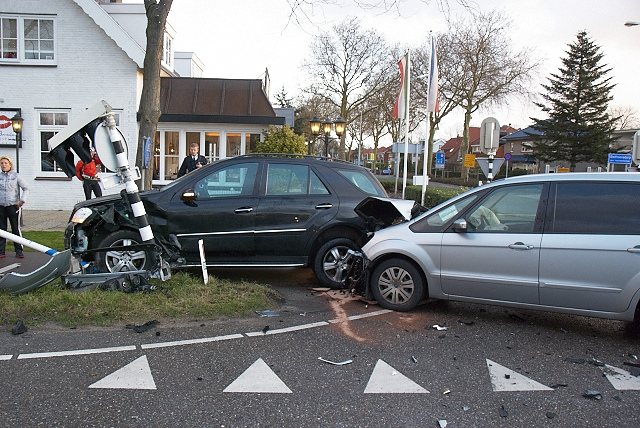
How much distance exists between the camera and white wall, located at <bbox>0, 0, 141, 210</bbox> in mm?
16016

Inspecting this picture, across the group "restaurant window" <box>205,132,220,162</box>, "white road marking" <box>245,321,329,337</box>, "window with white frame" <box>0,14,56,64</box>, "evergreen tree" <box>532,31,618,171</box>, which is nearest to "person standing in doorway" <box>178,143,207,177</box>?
"restaurant window" <box>205,132,220,162</box>

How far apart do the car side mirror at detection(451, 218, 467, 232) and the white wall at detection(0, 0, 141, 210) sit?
1342 centimetres

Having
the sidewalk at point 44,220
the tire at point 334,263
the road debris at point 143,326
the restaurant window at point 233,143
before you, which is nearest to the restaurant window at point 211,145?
the restaurant window at point 233,143

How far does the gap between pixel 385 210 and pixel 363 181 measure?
2.13 feet

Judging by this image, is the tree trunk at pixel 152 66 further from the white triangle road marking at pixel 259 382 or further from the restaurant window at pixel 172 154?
the restaurant window at pixel 172 154

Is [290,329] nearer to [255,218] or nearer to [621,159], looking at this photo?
[255,218]

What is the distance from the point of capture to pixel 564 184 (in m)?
5.31

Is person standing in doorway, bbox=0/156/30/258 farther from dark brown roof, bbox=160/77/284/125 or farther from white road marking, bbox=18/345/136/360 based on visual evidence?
dark brown roof, bbox=160/77/284/125

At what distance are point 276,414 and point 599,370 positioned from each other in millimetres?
2802

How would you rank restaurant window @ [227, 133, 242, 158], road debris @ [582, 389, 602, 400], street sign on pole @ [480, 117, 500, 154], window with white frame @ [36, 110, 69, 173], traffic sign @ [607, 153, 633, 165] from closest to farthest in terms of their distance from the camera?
road debris @ [582, 389, 602, 400] < street sign on pole @ [480, 117, 500, 154] < window with white frame @ [36, 110, 69, 173] < restaurant window @ [227, 133, 242, 158] < traffic sign @ [607, 153, 633, 165]

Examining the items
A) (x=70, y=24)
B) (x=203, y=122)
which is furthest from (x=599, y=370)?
(x=70, y=24)

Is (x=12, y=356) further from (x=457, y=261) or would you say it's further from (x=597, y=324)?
(x=597, y=324)

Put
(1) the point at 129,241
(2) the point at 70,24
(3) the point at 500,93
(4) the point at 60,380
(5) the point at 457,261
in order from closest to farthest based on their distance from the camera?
(4) the point at 60,380
(5) the point at 457,261
(1) the point at 129,241
(2) the point at 70,24
(3) the point at 500,93

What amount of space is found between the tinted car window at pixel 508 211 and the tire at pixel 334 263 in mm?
1871
